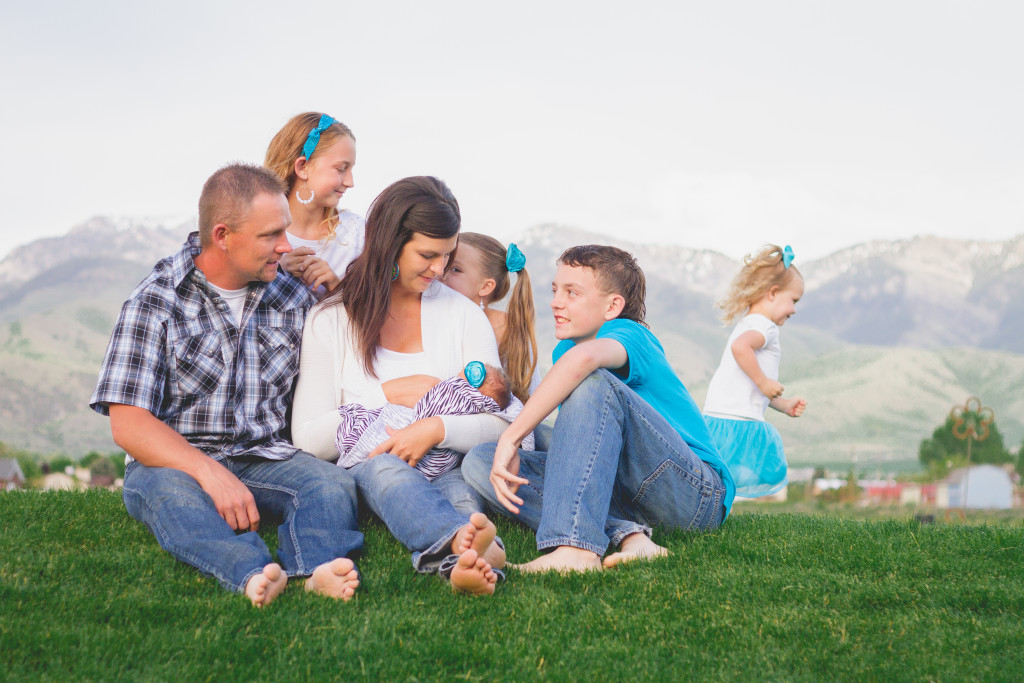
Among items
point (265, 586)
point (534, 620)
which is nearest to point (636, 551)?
point (534, 620)

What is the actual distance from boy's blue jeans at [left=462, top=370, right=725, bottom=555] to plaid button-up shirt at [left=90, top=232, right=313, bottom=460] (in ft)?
3.23

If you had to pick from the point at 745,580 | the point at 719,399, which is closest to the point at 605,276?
the point at 745,580

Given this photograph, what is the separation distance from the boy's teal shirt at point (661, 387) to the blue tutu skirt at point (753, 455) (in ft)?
9.16

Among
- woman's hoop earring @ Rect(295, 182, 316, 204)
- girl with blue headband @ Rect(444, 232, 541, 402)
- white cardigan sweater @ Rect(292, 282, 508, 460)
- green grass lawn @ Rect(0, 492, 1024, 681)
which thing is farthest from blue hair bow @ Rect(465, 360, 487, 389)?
woman's hoop earring @ Rect(295, 182, 316, 204)

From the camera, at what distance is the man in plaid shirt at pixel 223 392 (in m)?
3.32

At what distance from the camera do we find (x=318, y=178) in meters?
5.13

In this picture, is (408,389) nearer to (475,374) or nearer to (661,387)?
(475,374)

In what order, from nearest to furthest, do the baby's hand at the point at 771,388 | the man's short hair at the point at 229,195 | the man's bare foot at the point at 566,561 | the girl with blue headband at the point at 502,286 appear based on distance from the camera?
the man's bare foot at the point at 566,561 → the man's short hair at the point at 229,195 → the girl with blue headband at the point at 502,286 → the baby's hand at the point at 771,388

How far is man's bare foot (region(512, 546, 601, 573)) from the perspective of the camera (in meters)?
3.24

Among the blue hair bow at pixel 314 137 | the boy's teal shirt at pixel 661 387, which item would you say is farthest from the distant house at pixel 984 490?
the blue hair bow at pixel 314 137

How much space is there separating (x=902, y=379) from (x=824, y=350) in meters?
2.94

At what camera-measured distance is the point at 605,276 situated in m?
3.91

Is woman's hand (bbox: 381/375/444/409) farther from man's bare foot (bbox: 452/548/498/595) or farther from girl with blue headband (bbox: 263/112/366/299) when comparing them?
man's bare foot (bbox: 452/548/498/595)

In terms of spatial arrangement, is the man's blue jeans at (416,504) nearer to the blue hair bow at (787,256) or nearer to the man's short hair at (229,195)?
the man's short hair at (229,195)
